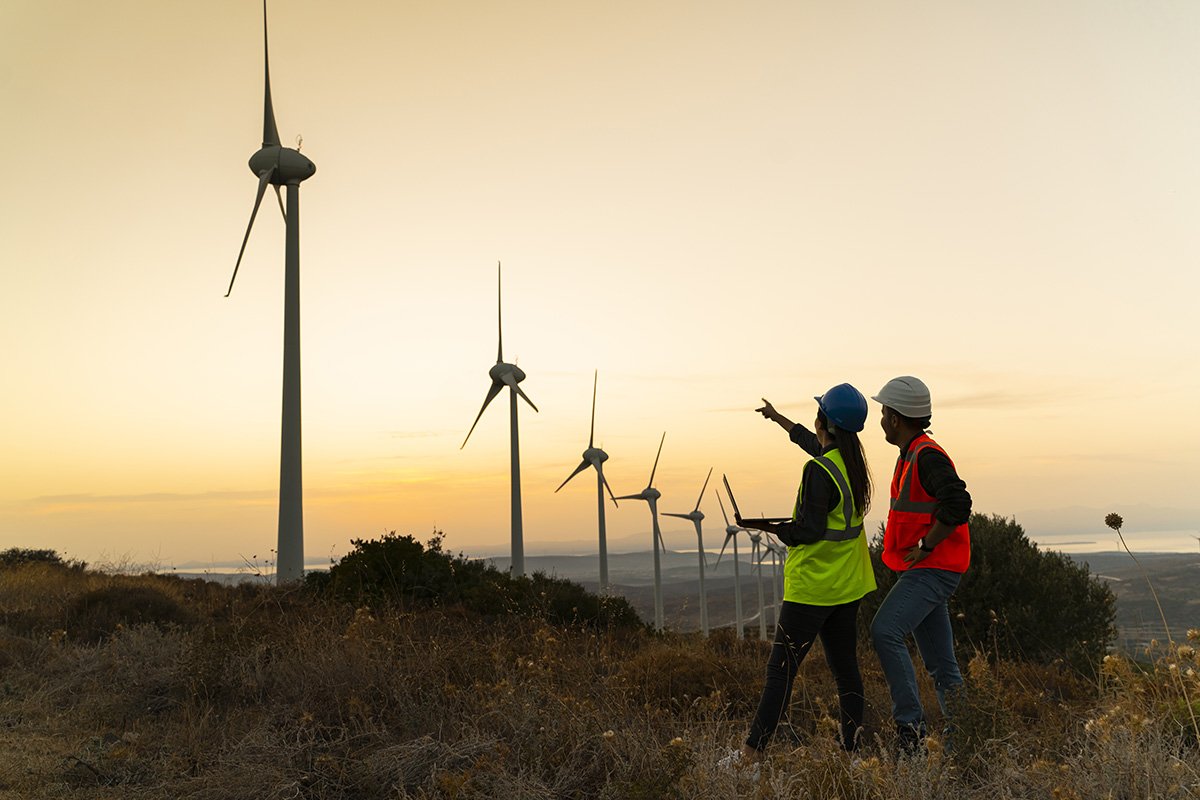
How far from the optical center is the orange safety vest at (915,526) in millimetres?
4227

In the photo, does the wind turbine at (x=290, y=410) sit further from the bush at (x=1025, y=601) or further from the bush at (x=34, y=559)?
the bush at (x=1025, y=601)

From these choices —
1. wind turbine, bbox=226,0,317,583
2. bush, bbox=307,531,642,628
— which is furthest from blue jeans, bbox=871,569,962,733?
wind turbine, bbox=226,0,317,583

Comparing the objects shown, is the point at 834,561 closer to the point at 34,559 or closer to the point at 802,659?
the point at 802,659

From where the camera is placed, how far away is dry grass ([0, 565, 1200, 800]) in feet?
10.4

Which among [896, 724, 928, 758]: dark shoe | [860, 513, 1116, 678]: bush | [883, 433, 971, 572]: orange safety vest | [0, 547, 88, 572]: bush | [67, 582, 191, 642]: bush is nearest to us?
[896, 724, 928, 758]: dark shoe

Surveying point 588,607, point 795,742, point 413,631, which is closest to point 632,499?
point 588,607

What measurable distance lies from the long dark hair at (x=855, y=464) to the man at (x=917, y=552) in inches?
9.1

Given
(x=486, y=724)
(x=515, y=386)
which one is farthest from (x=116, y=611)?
(x=515, y=386)

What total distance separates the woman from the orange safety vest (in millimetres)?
212

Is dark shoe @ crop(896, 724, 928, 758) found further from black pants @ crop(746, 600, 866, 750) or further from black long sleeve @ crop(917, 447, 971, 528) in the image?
black long sleeve @ crop(917, 447, 971, 528)

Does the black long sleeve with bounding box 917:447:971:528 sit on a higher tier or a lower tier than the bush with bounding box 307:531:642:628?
higher

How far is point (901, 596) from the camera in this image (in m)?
4.25

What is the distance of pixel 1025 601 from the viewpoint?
961 centimetres

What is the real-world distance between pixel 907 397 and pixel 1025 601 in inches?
269
